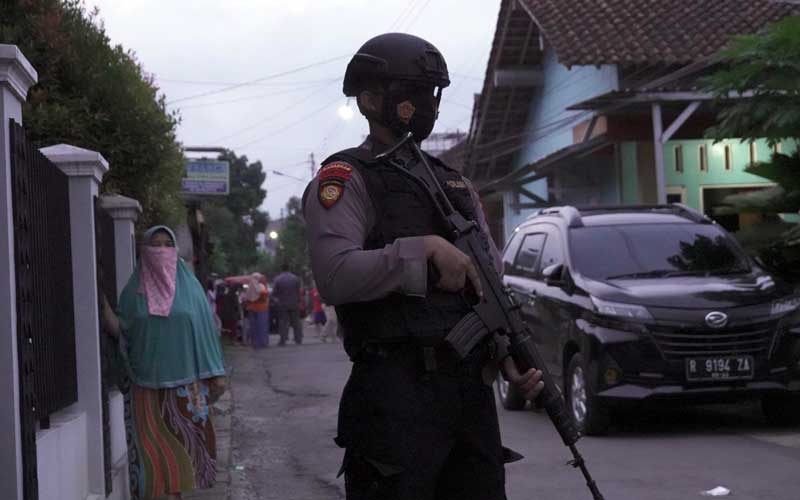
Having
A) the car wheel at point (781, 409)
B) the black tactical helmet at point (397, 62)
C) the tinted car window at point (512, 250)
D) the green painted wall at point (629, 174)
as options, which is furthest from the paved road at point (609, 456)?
the green painted wall at point (629, 174)

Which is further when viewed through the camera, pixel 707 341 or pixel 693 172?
pixel 693 172

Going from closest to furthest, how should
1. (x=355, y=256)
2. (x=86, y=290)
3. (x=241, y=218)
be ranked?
(x=355, y=256) → (x=86, y=290) → (x=241, y=218)

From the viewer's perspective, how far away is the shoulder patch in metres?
3.10

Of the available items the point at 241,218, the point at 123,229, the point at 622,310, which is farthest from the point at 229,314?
the point at 241,218

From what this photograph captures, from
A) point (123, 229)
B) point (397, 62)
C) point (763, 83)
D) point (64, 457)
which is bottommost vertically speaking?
point (64, 457)

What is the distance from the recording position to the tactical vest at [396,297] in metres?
3.08

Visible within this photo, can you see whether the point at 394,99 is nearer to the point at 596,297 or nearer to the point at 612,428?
the point at 596,297

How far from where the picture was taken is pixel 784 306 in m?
9.25

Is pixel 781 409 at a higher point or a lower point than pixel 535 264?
lower

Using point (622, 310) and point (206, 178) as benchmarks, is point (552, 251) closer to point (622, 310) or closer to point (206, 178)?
point (622, 310)

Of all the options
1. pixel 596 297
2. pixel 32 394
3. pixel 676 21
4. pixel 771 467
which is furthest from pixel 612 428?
pixel 676 21

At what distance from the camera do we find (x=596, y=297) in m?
9.38

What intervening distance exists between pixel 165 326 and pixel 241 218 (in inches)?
2300

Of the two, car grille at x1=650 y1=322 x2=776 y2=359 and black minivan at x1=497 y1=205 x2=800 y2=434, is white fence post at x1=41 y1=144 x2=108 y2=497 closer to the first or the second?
black minivan at x1=497 y1=205 x2=800 y2=434
